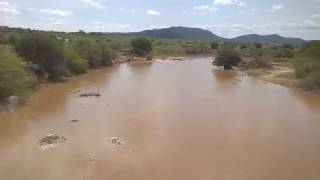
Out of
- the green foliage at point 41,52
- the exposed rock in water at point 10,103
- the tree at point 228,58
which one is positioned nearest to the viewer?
the exposed rock in water at point 10,103

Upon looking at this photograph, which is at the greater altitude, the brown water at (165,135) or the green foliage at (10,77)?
the green foliage at (10,77)

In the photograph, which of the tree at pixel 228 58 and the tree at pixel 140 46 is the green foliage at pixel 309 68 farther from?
the tree at pixel 140 46

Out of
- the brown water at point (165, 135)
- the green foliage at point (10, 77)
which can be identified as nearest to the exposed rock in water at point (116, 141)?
the brown water at point (165, 135)

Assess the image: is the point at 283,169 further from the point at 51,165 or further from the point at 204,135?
the point at 51,165

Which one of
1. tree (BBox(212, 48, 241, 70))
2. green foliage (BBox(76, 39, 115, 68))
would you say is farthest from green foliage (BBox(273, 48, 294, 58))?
green foliage (BBox(76, 39, 115, 68))

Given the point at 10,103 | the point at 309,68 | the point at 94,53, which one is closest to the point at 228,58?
the point at 94,53

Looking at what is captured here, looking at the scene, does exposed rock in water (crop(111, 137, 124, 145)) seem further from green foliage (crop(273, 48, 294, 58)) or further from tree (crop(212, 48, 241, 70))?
green foliage (crop(273, 48, 294, 58))

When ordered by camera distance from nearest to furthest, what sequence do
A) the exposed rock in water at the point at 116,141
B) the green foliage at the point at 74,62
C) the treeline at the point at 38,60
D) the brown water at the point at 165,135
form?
the brown water at the point at 165,135 → the exposed rock in water at the point at 116,141 → the treeline at the point at 38,60 → the green foliage at the point at 74,62

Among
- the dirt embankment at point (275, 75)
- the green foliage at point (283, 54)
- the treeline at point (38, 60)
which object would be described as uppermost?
the treeline at point (38, 60)
